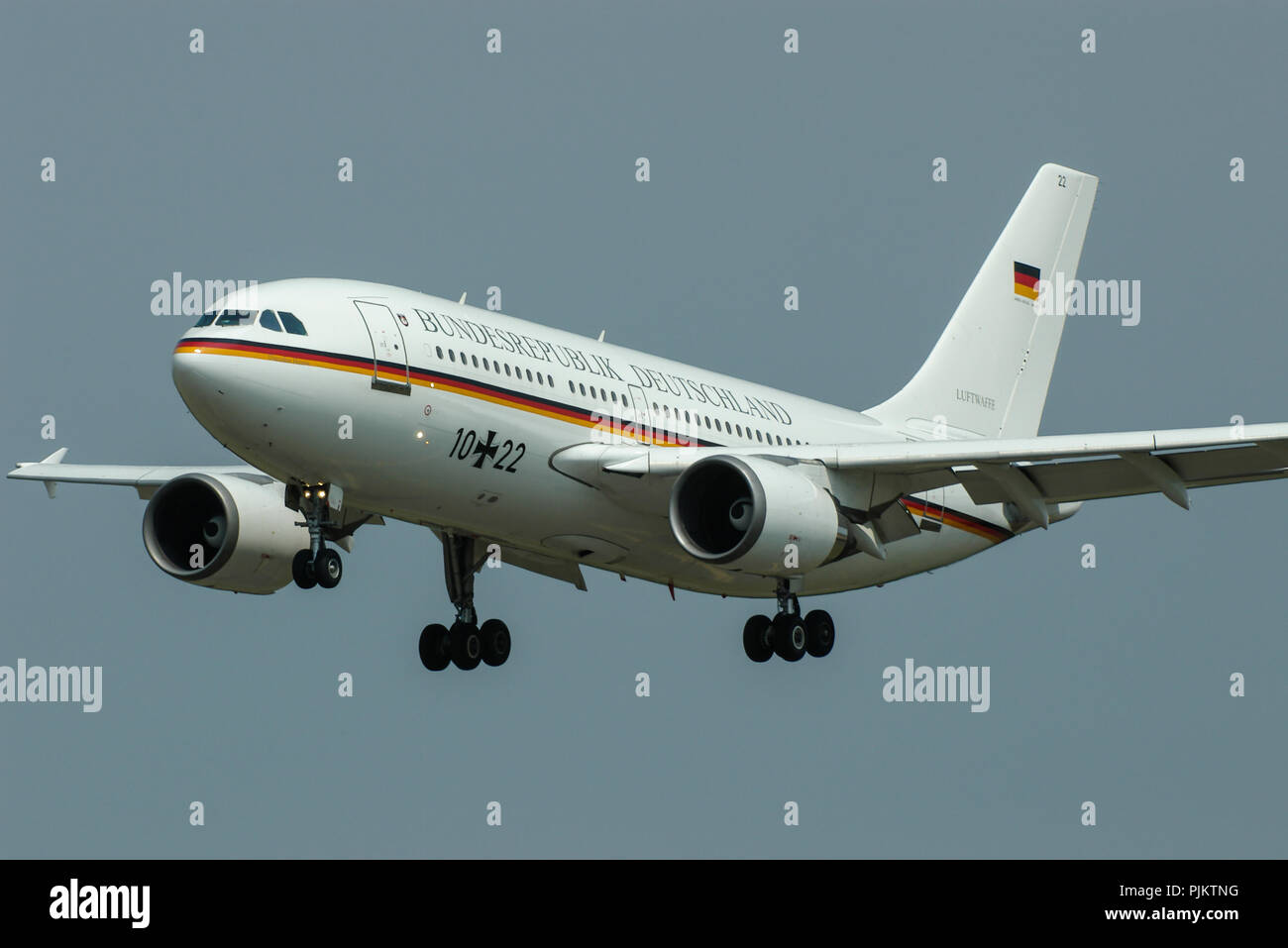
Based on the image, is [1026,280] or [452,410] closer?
[452,410]

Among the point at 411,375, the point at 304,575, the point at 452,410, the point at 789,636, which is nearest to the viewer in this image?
the point at 304,575

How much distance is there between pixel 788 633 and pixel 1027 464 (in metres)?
5.35

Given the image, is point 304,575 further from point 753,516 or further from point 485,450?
point 753,516

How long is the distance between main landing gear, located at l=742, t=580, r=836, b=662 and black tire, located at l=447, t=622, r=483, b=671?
5.08m

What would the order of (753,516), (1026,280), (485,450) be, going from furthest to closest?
(1026,280), (753,516), (485,450)

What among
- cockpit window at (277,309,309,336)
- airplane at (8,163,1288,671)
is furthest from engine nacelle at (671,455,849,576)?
cockpit window at (277,309,309,336)

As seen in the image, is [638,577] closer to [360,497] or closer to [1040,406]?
[360,497]

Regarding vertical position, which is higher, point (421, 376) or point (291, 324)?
point (291, 324)

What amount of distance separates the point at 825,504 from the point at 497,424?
5864 mm

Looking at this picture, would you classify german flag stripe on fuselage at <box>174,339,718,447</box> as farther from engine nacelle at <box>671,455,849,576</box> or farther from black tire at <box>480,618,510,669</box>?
black tire at <box>480,618,510,669</box>

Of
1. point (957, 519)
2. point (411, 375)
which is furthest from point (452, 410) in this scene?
point (957, 519)

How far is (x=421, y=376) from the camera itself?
103ft

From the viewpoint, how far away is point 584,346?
115 ft

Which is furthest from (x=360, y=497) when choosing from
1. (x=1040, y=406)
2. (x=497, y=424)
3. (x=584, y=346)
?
(x=1040, y=406)
